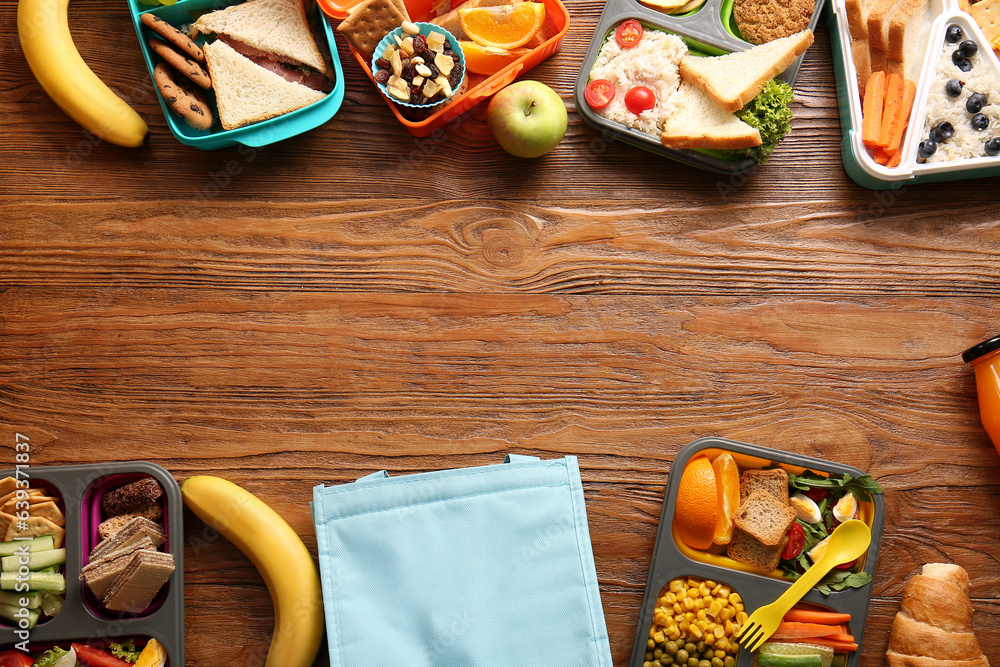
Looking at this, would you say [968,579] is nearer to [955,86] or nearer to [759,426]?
[759,426]

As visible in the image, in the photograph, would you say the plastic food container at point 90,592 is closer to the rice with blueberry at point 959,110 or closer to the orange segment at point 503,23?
the orange segment at point 503,23

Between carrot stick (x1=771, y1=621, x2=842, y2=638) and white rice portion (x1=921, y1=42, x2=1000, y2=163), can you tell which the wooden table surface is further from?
carrot stick (x1=771, y1=621, x2=842, y2=638)

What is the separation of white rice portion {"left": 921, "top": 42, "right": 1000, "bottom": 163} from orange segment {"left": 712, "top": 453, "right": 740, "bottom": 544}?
943 millimetres

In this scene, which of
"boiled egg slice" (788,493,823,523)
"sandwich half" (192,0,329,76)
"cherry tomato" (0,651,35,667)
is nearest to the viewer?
"cherry tomato" (0,651,35,667)

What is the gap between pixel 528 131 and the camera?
1.52 meters

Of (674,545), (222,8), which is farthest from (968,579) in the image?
(222,8)

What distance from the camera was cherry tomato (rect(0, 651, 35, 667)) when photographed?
Answer: 1369 mm

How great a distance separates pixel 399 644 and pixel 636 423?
77 centimetres

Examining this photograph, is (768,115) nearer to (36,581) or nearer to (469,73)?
(469,73)

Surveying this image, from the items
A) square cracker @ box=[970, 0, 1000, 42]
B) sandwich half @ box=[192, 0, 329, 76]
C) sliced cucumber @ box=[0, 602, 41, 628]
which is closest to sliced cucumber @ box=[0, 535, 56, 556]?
sliced cucumber @ box=[0, 602, 41, 628]

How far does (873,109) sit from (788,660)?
4.41ft

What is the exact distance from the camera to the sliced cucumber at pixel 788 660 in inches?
55.4

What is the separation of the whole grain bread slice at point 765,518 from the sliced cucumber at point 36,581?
1.53m

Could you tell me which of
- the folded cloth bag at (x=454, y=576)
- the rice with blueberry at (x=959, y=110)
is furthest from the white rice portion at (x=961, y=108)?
the folded cloth bag at (x=454, y=576)
